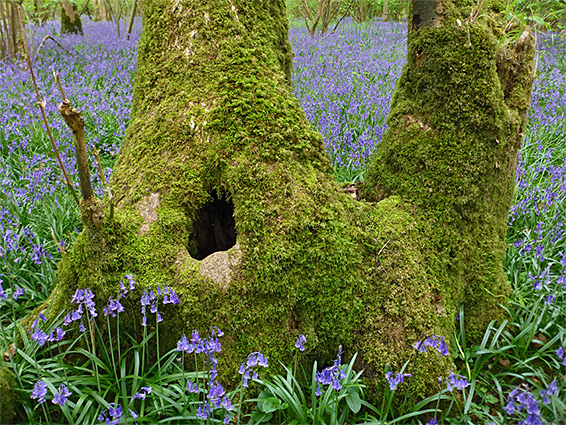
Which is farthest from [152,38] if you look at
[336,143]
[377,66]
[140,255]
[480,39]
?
[377,66]

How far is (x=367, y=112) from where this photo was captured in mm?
5758

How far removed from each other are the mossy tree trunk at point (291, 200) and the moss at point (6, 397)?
447mm

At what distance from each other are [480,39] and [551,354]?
6.28 ft

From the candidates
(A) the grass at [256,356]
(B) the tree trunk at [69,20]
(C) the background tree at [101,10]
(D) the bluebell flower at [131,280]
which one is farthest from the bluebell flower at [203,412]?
(C) the background tree at [101,10]

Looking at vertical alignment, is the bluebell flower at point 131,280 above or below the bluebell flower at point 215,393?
above

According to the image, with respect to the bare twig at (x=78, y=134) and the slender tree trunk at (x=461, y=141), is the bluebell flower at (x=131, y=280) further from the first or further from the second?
the slender tree trunk at (x=461, y=141)

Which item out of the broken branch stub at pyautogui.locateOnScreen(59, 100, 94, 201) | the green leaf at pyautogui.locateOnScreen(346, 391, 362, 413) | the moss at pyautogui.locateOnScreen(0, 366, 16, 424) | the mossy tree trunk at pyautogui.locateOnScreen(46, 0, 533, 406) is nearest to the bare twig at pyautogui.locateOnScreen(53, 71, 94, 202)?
the broken branch stub at pyautogui.locateOnScreen(59, 100, 94, 201)

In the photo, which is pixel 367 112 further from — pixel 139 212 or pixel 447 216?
pixel 139 212

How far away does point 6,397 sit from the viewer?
6.35 feet

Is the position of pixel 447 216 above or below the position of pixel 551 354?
above

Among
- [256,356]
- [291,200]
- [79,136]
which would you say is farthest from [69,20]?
[256,356]

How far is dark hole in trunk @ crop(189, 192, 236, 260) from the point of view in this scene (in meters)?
2.45

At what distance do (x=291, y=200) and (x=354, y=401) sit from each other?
3.37 ft

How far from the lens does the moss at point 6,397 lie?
1.91 metres
